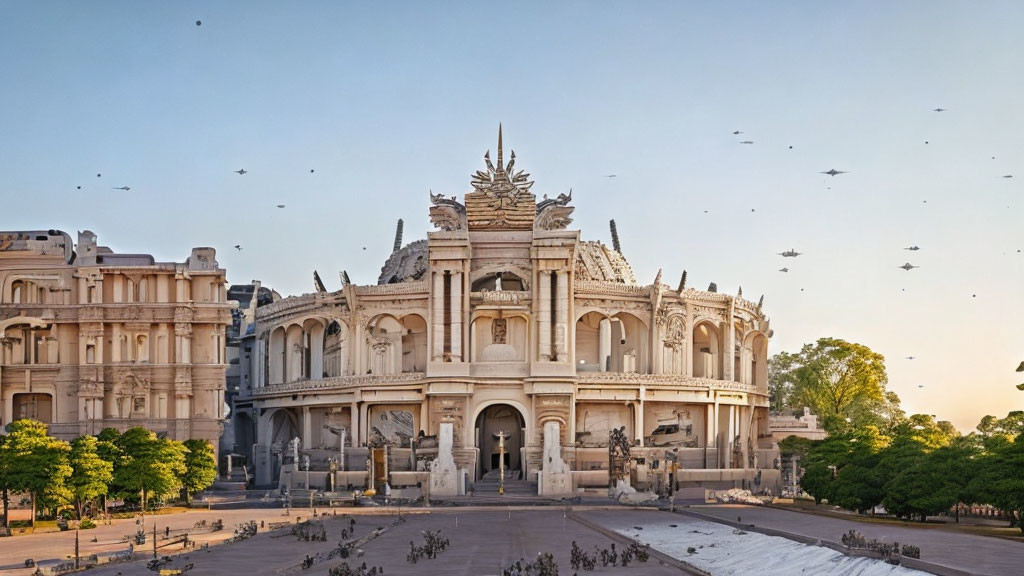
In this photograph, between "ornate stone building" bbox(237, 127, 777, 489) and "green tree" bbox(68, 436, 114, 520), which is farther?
"ornate stone building" bbox(237, 127, 777, 489)

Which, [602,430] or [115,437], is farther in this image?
[602,430]

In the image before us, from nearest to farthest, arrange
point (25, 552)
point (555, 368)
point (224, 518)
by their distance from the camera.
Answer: point (25, 552) → point (224, 518) → point (555, 368)

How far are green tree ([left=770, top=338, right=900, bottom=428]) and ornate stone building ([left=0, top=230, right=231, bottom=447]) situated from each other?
65.4 m

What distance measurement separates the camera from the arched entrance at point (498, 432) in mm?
97500

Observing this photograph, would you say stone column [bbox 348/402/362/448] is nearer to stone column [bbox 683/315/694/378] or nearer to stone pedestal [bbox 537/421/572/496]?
stone pedestal [bbox 537/421/572/496]

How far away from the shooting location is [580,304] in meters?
98.1

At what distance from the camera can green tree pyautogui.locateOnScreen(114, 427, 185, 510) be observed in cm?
6850

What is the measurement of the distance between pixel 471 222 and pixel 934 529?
50.7m

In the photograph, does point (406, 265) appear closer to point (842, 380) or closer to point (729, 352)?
point (729, 352)

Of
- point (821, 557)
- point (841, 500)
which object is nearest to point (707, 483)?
point (841, 500)

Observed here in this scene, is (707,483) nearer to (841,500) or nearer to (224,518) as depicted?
(841,500)

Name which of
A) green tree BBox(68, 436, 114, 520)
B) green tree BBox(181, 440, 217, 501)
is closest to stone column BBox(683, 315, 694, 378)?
green tree BBox(181, 440, 217, 501)

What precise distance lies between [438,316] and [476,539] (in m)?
39.7

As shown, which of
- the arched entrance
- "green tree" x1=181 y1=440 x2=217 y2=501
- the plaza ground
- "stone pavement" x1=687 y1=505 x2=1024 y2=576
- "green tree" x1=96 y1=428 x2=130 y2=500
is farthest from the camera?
the arched entrance
